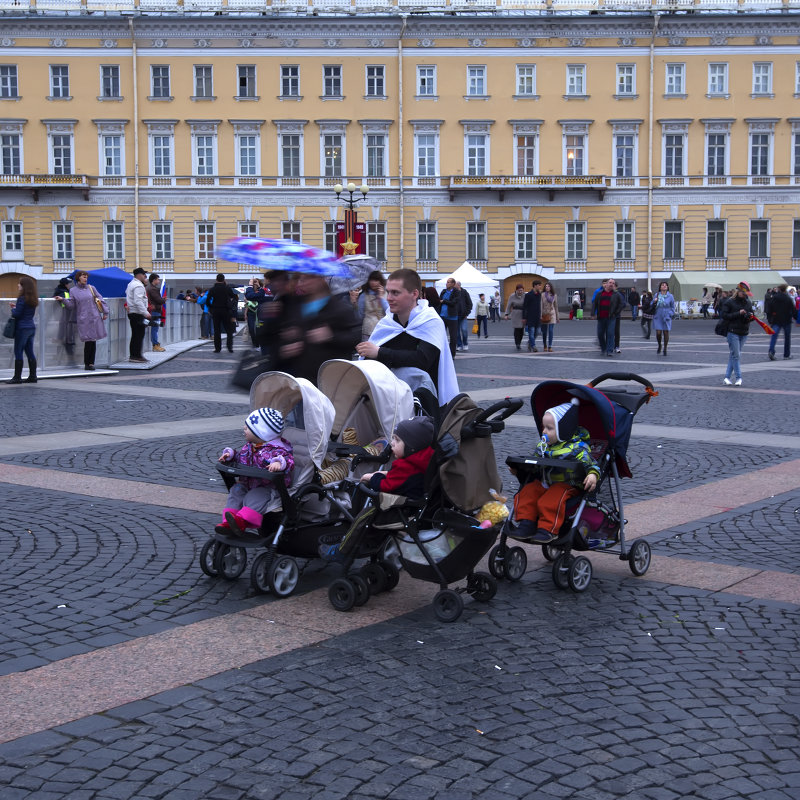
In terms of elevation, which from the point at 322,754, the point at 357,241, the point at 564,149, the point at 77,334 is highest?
the point at 564,149

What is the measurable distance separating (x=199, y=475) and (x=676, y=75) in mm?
51578

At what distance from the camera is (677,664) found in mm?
4867

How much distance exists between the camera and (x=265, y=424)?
6020 mm

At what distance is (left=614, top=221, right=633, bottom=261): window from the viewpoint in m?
57.1

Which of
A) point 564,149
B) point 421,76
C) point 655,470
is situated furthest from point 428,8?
point 655,470

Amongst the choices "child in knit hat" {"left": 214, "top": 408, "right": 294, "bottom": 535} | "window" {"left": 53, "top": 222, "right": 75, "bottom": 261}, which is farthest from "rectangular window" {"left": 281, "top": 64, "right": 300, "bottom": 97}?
"child in knit hat" {"left": 214, "top": 408, "right": 294, "bottom": 535}

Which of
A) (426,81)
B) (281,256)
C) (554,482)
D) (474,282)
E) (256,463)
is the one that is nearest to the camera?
(256,463)

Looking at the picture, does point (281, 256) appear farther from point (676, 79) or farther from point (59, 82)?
point (59, 82)

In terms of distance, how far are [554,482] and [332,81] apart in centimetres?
5264


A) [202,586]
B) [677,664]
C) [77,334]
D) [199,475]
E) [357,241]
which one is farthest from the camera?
[357,241]

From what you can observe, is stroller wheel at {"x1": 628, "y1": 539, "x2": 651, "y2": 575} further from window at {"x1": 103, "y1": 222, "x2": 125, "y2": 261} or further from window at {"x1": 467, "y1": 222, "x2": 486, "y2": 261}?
window at {"x1": 103, "y1": 222, "x2": 125, "y2": 261}

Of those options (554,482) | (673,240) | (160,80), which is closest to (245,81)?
(160,80)

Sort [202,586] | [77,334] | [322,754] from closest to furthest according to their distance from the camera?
1. [322,754]
2. [202,586]
3. [77,334]

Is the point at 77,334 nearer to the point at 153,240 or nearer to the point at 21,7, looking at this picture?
the point at 153,240
